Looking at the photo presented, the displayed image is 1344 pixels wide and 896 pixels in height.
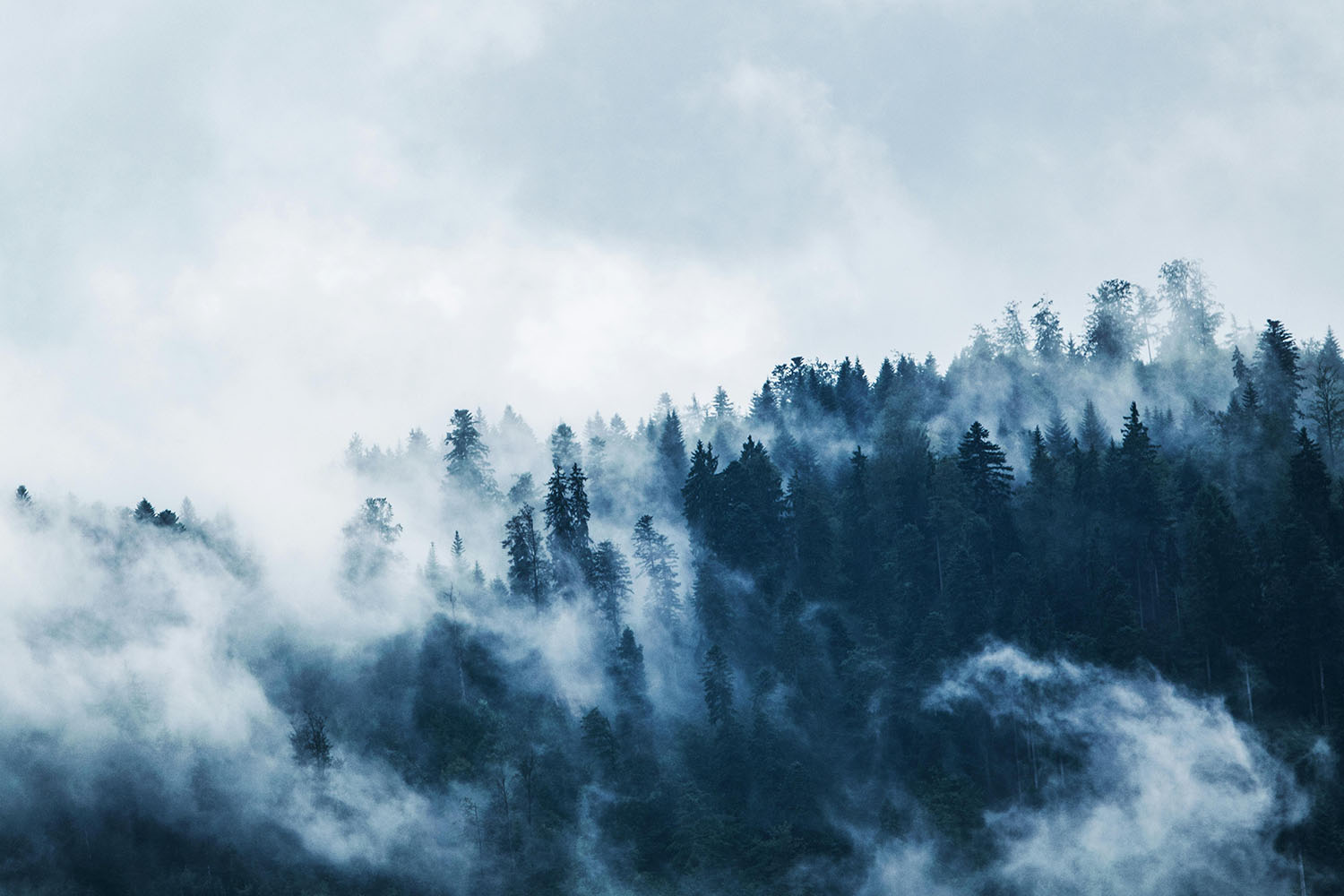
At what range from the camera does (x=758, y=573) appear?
117 m

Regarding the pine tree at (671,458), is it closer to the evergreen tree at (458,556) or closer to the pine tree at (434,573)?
the evergreen tree at (458,556)

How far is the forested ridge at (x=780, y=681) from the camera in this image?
89375 mm

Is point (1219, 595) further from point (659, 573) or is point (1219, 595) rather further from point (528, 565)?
point (528, 565)

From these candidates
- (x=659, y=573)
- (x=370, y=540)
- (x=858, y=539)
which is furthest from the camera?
(x=370, y=540)

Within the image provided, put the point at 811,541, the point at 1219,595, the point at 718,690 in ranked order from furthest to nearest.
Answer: the point at 811,541 < the point at 718,690 < the point at 1219,595

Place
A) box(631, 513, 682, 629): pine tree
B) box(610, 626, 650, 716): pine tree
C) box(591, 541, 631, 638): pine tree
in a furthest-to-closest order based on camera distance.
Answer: box(631, 513, 682, 629): pine tree
box(591, 541, 631, 638): pine tree
box(610, 626, 650, 716): pine tree

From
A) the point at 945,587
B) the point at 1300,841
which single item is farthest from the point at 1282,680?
the point at 945,587

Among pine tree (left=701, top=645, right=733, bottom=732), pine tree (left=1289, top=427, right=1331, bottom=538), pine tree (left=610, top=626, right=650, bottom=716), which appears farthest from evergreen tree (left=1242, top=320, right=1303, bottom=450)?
pine tree (left=610, top=626, right=650, bottom=716)

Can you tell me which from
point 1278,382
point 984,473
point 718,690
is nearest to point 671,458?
point 984,473

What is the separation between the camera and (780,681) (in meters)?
105

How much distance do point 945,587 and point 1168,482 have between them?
69.3 feet

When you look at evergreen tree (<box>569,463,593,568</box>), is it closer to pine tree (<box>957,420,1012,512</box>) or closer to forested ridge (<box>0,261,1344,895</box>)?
forested ridge (<box>0,261,1344,895</box>)

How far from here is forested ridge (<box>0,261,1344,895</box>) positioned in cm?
8938

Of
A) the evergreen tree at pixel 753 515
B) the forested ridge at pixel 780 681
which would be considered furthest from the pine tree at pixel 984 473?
the evergreen tree at pixel 753 515
